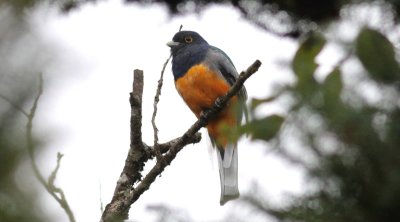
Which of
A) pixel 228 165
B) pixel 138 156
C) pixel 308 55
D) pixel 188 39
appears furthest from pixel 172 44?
pixel 308 55

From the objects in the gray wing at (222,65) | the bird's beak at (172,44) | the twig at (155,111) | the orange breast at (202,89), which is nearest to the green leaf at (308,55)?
the twig at (155,111)

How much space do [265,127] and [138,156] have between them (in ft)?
9.45

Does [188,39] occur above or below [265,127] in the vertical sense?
above

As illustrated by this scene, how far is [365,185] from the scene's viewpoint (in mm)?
1303

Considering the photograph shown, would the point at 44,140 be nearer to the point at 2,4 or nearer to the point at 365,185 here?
the point at 2,4

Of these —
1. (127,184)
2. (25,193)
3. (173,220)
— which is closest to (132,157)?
(127,184)

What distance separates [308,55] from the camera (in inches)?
57.6

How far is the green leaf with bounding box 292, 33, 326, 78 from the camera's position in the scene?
1.41 m

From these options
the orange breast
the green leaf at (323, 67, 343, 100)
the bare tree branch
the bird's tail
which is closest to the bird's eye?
the orange breast

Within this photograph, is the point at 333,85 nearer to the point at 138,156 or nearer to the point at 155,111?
the point at 155,111

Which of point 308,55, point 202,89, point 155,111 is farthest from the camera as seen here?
point 202,89

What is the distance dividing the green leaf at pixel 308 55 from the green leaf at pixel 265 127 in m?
0.10

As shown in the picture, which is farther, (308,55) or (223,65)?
(223,65)

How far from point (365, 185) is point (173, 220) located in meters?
0.46
